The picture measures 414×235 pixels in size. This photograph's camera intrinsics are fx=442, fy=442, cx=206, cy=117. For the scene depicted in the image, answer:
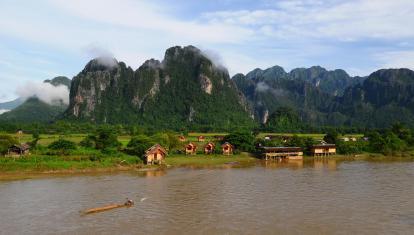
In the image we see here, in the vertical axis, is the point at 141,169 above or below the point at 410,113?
below

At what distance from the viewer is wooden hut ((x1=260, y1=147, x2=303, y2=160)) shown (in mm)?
51781

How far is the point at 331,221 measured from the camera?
67.9ft

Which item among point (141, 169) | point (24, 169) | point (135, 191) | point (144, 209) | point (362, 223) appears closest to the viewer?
point (362, 223)

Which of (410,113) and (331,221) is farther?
(410,113)

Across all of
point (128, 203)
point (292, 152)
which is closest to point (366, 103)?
point (292, 152)

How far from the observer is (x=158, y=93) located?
130250 millimetres

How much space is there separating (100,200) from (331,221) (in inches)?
520

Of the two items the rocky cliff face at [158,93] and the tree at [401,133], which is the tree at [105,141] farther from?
the rocky cliff face at [158,93]

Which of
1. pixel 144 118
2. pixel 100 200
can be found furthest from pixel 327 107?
pixel 100 200

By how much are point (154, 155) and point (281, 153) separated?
16.9 m

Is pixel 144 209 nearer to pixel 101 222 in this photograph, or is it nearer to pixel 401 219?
pixel 101 222

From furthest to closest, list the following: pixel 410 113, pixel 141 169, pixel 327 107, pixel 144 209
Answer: pixel 327 107, pixel 410 113, pixel 141 169, pixel 144 209

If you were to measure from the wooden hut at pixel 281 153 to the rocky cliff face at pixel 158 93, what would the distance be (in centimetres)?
6511

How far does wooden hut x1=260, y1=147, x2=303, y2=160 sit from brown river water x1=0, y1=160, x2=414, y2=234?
13.1 metres
